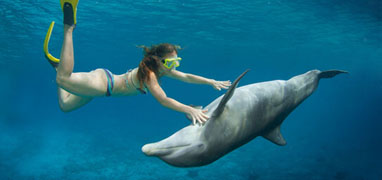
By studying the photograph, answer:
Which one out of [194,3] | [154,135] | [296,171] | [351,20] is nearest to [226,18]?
[194,3]

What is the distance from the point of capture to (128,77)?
4.62 meters

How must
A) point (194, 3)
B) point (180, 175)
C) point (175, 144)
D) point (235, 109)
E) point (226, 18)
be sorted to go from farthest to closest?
point (226, 18) → point (194, 3) → point (180, 175) → point (235, 109) → point (175, 144)

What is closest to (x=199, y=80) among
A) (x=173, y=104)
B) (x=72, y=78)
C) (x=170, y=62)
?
(x=170, y=62)

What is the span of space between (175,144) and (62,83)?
241cm

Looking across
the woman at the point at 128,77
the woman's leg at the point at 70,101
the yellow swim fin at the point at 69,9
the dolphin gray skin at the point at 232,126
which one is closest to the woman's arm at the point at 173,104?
the woman at the point at 128,77

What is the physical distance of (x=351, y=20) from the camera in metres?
19.2

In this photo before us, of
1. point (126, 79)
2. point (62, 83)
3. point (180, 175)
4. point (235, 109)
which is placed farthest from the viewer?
point (180, 175)

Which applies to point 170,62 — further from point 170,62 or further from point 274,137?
point 274,137

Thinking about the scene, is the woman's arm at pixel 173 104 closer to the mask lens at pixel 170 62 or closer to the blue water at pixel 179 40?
the mask lens at pixel 170 62

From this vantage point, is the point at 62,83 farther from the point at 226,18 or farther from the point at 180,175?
the point at 226,18

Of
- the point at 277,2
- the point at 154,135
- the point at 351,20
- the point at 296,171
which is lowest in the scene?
the point at 154,135

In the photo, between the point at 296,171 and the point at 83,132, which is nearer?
the point at 296,171

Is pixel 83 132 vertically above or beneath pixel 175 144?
beneath

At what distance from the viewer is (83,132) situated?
1030 inches
